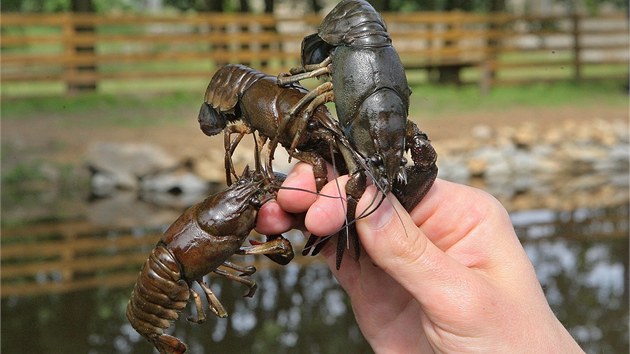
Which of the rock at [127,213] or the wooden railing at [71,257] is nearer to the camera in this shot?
the wooden railing at [71,257]

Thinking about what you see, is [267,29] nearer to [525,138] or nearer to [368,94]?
[525,138]

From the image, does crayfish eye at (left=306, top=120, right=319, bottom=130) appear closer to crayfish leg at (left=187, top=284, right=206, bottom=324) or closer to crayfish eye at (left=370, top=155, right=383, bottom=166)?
crayfish eye at (left=370, top=155, right=383, bottom=166)

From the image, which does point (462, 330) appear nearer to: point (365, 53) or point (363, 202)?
point (363, 202)

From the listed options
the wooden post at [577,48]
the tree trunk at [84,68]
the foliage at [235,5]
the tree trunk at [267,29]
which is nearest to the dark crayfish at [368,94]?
the tree trunk at [267,29]

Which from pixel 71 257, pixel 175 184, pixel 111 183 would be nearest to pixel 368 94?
pixel 71 257

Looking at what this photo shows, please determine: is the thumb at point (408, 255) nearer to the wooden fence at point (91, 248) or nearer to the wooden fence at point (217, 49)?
the wooden fence at point (91, 248)

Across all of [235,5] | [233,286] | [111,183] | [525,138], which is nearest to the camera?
[233,286]

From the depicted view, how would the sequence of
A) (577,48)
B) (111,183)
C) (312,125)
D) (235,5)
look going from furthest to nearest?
1. (235,5)
2. (577,48)
3. (111,183)
4. (312,125)
